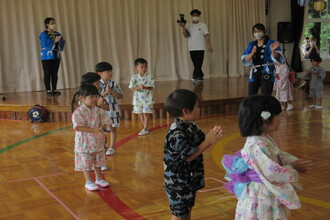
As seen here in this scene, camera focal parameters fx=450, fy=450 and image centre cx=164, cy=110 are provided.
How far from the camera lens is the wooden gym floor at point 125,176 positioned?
3.36m

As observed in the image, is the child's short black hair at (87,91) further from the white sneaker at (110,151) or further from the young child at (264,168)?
the young child at (264,168)

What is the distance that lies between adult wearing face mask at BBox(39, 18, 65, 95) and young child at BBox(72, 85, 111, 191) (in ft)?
17.5

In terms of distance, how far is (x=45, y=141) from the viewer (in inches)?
238

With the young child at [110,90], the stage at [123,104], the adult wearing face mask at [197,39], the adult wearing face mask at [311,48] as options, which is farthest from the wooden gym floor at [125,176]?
the adult wearing face mask at [311,48]

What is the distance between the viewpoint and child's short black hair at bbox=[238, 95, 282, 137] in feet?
7.05

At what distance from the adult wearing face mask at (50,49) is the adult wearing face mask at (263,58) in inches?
174

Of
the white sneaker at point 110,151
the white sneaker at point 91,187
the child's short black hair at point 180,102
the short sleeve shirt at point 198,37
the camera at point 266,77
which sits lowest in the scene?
the white sneaker at point 91,187

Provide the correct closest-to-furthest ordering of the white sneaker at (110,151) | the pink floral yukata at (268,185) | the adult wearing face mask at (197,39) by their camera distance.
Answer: the pink floral yukata at (268,185)
the white sneaker at (110,151)
the adult wearing face mask at (197,39)

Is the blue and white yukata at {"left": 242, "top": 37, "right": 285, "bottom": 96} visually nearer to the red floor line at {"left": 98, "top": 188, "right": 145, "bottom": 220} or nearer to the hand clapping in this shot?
the red floor line at {"left": 98, "top": 188, "right": 145, "bottom": 220}

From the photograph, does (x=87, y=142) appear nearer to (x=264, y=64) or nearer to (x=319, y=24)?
(x=264, y=64)

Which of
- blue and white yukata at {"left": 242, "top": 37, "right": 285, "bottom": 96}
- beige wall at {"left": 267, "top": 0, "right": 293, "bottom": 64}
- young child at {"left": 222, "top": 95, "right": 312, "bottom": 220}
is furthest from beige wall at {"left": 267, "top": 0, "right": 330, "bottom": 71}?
young child at {"left": 222, "top": 95, "right": 312, "bottom": 220}

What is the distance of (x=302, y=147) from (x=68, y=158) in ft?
8.71

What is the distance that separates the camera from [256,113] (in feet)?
7.05

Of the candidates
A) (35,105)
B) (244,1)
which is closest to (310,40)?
(244,1)
